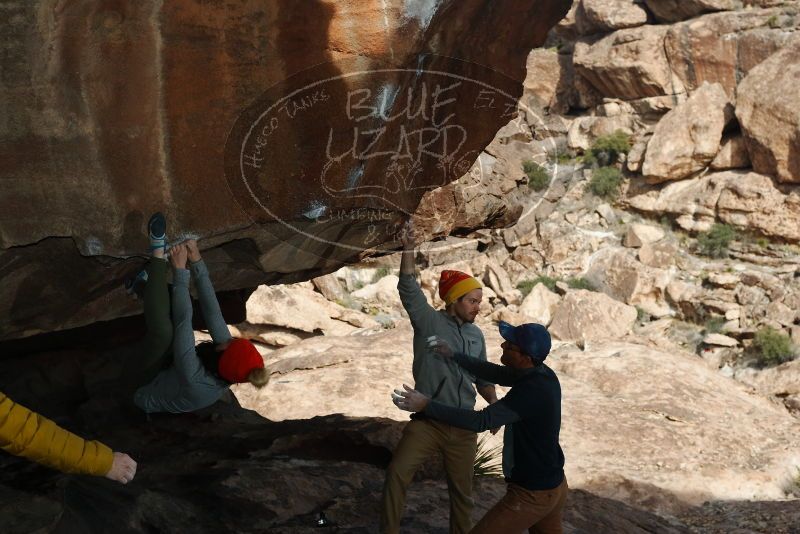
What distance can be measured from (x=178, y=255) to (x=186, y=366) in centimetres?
60

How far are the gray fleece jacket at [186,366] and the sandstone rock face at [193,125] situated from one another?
333mm

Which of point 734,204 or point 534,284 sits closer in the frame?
point 734,204

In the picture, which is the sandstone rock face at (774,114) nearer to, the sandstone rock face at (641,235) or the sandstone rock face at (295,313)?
the sandstone rock face at (641,235)

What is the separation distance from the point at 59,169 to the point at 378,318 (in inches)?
677

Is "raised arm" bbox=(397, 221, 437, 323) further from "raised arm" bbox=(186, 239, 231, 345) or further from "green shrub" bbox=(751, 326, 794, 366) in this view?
"green shrub" bbox=(751, 326, 794, 366)

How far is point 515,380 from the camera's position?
421cm

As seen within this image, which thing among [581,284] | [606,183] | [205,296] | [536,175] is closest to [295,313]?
[581,284]

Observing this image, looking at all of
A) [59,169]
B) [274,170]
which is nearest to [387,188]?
[274,170]

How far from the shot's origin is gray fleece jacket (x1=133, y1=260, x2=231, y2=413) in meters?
4.32

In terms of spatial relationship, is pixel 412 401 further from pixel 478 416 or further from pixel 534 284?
pixel 534 284

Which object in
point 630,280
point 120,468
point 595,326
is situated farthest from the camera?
point 630,280

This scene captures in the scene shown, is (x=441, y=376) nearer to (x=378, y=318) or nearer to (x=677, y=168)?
(x=378, y=318)

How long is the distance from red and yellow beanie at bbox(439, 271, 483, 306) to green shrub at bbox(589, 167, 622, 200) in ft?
76.2

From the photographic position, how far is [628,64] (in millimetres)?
28781
